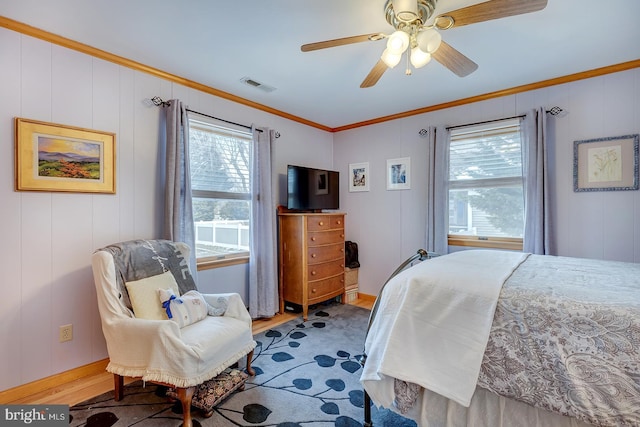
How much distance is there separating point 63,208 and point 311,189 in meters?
2.43

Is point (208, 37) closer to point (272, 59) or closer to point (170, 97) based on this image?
point (272, 59)

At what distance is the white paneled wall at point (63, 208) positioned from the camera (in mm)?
2027

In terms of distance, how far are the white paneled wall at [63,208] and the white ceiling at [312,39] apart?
25 centimetres

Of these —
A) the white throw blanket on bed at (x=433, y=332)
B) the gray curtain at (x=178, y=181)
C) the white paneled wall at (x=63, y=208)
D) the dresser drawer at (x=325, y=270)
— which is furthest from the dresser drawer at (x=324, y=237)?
the white throw blanket on bed at (x=433, y=332)

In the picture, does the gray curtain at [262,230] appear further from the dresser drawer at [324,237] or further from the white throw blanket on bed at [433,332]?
the white throw blanket on bed at [433,332]

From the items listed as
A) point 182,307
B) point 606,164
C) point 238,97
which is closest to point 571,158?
point 606,164

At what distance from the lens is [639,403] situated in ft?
3.40

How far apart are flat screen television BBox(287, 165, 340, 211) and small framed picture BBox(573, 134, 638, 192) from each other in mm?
2613

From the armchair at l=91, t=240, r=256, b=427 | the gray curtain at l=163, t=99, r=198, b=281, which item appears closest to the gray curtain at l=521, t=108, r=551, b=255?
the armchair at l=91, t=240, r=256, b=427

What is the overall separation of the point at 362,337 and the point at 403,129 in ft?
8.55

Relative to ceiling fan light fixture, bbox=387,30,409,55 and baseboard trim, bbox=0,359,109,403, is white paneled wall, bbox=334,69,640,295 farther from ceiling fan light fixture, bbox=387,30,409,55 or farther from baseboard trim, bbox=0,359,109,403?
baseboard trim, bbox=0,359,109,403

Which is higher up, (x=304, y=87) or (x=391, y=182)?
(x=304, y=87)

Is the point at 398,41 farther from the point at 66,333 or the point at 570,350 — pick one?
the point at 66,333

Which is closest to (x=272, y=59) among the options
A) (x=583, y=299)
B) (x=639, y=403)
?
(x=583, y=299)
